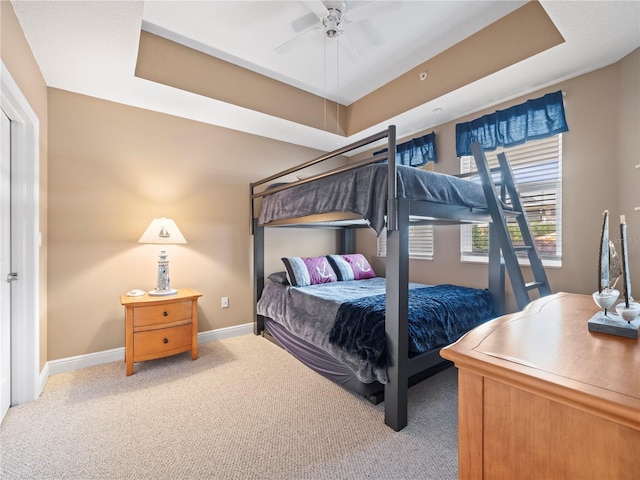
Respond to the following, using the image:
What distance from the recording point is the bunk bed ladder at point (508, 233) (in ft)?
5.75

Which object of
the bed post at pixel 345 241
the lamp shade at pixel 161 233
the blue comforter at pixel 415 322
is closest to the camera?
the blue comforter at pixel 415 322

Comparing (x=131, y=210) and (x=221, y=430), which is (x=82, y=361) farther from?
(x=221, y=430)

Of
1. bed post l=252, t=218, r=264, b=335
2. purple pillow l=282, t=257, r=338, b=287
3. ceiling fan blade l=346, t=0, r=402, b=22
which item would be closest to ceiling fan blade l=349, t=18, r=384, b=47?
ceiling fan blade l=346, t=0, r=402, b=22

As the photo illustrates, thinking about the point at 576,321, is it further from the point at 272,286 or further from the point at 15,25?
the point at 15,25

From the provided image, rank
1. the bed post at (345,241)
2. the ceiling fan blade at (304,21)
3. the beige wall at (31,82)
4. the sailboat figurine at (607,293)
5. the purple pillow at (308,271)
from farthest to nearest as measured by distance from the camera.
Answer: the bed post at (345,241)
the purple pillow at (308,271)
the ceiling fan blade at (304,21)
the beige wall at (31,82)
the sailboat figurine at (607,293)

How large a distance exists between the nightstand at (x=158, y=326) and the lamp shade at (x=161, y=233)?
19.3 inches

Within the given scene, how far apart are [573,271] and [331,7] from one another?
2692 millimetres

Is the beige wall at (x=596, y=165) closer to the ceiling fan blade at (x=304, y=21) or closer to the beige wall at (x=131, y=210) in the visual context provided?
the ceiling fan blade at (x=304, y=21)

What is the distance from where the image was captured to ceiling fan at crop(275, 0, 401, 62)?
1.87m

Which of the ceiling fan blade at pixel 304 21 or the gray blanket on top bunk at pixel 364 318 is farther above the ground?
the ceiling fan blade at pixel 304 21

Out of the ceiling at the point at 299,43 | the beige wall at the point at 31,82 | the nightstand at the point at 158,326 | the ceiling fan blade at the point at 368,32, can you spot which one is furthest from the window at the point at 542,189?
the beige wall at the point at 31,82

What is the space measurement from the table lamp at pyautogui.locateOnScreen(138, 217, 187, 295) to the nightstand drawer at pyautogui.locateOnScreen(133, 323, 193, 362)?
0.34 metres

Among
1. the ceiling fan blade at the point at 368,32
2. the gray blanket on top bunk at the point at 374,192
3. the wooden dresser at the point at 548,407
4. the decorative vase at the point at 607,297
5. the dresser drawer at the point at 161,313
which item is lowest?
the dresser drawer at the point at 161,313

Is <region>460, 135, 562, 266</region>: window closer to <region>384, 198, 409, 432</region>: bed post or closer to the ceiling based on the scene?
the ceiling
